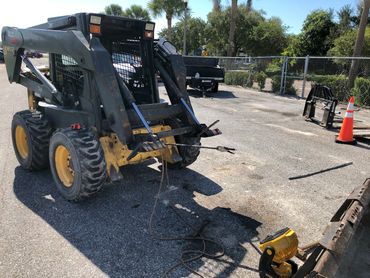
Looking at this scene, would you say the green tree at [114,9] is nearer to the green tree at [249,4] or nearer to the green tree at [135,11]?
the green tree at [135,11]

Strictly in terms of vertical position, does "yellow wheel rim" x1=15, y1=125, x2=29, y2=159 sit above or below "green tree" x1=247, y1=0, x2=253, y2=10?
below

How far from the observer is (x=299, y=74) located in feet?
57.3

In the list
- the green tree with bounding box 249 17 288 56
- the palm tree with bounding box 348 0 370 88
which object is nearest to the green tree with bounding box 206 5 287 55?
the green tree with bounding box 249 17 288 56

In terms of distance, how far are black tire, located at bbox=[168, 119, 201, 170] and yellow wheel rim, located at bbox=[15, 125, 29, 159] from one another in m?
2.36

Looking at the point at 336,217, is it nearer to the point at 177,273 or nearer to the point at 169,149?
the point at 177,273

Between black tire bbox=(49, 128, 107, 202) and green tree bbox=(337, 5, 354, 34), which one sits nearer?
black tire bbox=(49, 128, 107, 202)

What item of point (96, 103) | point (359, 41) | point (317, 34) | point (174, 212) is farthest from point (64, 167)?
point (317, 34)

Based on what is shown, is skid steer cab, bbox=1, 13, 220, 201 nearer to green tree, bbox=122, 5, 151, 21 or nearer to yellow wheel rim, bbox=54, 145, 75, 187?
yellow wheel rim, bbox=54, 145, 75, 187

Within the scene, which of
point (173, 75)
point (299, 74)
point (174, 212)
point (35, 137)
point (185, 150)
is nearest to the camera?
point (174, 212)

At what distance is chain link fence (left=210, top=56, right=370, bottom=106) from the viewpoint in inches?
575

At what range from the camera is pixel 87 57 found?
429cm

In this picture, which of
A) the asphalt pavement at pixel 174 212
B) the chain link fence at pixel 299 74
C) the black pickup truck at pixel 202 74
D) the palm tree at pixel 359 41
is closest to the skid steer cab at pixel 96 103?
the asphalt pavement at pixel 174 212

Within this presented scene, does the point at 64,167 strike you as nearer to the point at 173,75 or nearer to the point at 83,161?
the point at 83,161

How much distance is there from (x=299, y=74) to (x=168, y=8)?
2557cm
